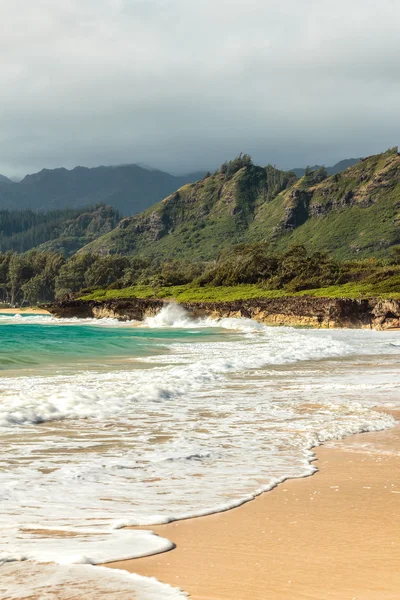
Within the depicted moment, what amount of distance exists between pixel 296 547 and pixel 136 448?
395cm

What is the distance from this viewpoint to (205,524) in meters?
5.09

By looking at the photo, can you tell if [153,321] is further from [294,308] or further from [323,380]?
[323,380]

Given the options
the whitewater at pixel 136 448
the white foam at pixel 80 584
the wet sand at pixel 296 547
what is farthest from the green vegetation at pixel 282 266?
the white foam at pixel 80 584

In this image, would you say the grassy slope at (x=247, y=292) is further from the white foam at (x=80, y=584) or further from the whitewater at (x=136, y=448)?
the white foam at (x=80, y=584)

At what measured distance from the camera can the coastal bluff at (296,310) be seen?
52.5 m

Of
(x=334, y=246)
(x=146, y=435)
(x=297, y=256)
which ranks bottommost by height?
(x=146, y=435)

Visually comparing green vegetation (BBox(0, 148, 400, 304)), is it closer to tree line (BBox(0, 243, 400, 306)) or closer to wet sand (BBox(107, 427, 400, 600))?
tree line (BBox(0, 243, 400, 306))

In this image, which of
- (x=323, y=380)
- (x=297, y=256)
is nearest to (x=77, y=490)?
(x=323, y=380)

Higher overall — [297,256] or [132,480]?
[297,256]

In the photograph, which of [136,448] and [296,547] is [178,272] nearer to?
[136,448]

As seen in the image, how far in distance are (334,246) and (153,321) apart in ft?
378

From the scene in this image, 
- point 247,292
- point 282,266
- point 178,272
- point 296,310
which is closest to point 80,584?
point 296,310

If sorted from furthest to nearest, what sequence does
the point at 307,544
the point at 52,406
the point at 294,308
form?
1. the point at 294,308
2. the point at 52,406
3. the point at 307,544

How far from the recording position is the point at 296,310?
5681cm
